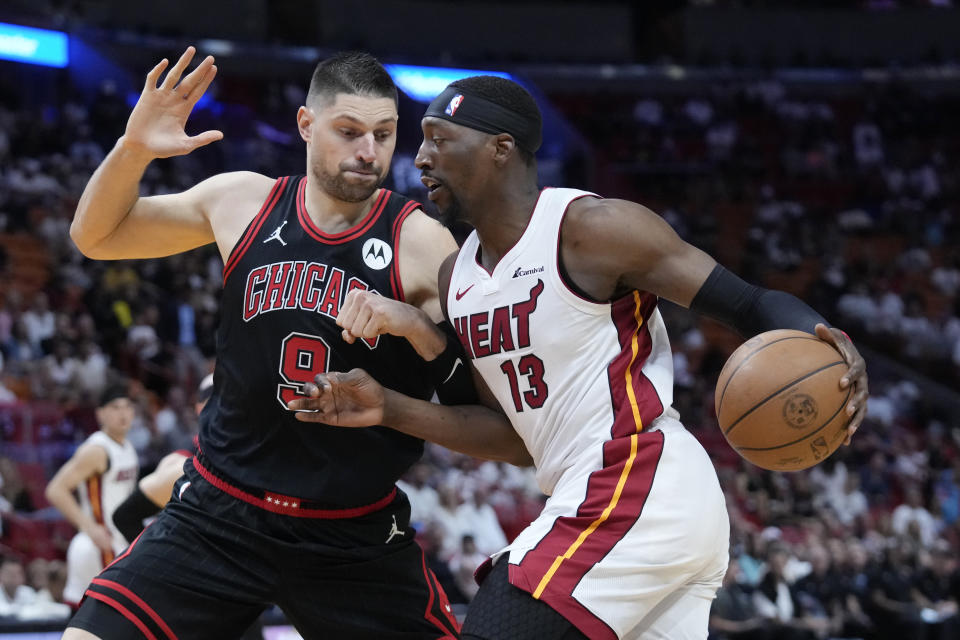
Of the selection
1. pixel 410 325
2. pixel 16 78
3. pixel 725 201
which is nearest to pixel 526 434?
pixel 410 325

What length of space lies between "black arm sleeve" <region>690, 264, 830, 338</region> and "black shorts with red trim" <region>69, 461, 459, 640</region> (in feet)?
4.43

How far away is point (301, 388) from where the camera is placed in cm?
366

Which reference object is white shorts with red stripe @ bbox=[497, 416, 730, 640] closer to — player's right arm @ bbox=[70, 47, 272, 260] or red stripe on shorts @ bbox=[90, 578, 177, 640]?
red stripe on shorts @ bbox=[90, 578, 177, 640]

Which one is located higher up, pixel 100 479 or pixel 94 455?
pixel 94 455

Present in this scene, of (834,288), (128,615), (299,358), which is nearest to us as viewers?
(128,615)

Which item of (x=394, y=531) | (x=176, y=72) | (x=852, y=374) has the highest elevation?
(x=176, y=72)

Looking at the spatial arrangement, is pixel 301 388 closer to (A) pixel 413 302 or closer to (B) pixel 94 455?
(A) pixel 413 302

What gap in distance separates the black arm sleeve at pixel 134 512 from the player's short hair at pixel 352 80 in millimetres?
2453

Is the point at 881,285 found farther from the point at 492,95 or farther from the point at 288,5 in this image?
the point at 492,95

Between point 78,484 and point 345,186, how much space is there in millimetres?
4764

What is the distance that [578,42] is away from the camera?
26266 millimetres

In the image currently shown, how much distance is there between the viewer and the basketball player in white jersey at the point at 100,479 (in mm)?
7508

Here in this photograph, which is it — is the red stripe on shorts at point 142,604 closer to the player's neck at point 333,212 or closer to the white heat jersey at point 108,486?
the player's neck at point 333,212

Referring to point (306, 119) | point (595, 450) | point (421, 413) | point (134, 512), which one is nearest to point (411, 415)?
point (421, 413)
